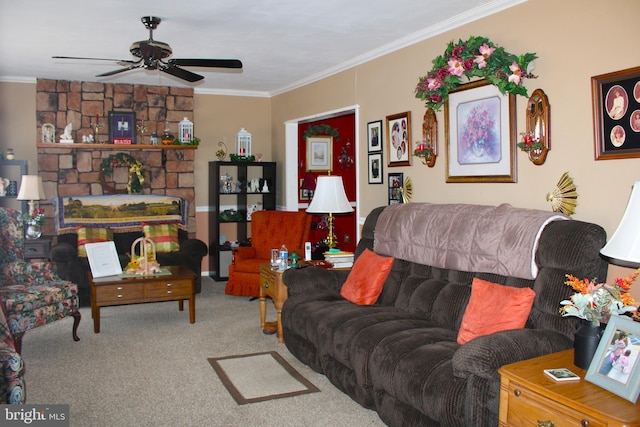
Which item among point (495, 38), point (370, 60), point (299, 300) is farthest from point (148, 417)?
point (370, 60)

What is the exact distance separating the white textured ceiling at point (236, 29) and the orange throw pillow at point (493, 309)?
1.92 metres

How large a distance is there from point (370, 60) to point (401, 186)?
1.30 meters

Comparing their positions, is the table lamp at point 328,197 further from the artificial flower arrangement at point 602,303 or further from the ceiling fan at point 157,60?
the artificial flower arrangement at point 602,303

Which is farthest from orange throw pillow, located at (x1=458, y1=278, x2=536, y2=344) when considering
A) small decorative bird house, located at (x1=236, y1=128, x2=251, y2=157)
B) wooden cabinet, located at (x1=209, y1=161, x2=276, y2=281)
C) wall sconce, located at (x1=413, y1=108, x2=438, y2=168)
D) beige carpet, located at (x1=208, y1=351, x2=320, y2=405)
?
→ small decorative bird house, located at (x1=236, y1=128, x2=251, y2=157)

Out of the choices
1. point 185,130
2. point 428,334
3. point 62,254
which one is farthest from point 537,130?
point 185,130

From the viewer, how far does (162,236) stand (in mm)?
6379

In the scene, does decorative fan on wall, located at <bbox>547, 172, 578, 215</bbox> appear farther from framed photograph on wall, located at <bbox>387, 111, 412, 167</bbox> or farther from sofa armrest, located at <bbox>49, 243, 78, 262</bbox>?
sofa armrest, located at <bbox>49, 243, 78, 262</bbox>

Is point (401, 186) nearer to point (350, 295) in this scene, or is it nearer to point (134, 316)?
point (350, 295)

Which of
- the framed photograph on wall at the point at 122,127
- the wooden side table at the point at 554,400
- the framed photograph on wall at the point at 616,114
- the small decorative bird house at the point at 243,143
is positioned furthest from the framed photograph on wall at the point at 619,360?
the framed photograph on wall at the point at 122,127

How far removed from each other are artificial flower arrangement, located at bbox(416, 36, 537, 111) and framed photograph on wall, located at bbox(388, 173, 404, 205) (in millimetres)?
843

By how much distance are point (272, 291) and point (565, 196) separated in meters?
2.32

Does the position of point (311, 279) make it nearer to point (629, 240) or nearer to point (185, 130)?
point (629, 240)

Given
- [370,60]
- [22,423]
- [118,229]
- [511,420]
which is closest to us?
[511,420]

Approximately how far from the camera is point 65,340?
183 inches
